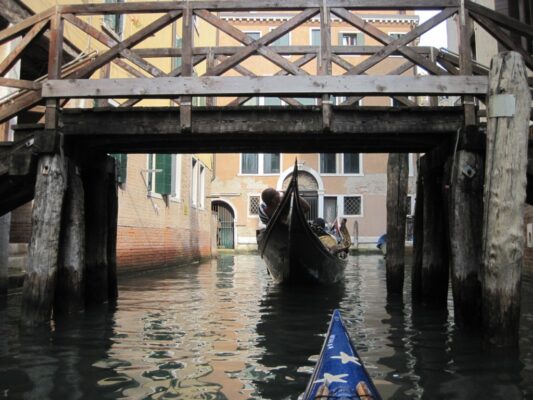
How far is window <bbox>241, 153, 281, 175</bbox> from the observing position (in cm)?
2428

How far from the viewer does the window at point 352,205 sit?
2344 cm

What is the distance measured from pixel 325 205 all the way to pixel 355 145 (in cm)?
1815

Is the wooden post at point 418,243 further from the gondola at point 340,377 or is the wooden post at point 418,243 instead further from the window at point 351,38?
the window at point 351,38

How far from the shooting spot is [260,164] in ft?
79.8

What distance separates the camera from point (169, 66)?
12719mm

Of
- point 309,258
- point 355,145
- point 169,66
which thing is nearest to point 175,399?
point 355,145

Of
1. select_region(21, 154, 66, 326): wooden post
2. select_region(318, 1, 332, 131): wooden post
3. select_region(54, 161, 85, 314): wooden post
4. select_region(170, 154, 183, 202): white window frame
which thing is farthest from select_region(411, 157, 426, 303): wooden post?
select_region(170, 154, 183, 202): white window frame

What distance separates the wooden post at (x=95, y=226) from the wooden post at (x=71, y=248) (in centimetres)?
68

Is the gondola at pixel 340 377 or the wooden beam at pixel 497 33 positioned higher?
the wooden beam at pixel 497 33

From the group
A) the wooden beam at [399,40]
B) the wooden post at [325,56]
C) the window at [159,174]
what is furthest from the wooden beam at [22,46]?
the window at [159,174]

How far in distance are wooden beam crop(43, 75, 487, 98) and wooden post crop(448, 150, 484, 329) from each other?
2.11ft

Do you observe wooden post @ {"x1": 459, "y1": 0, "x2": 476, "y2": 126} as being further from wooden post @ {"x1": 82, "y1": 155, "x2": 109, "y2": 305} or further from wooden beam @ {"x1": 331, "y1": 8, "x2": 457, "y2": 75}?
wooden post @ {"x1": 82, "y1": 155, "x2": 109, "y2": 305}

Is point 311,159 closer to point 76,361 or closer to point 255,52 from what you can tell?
point 255,52

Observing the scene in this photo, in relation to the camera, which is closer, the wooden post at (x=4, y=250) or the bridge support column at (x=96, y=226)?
the bridge support column at (x=96, y=226)
